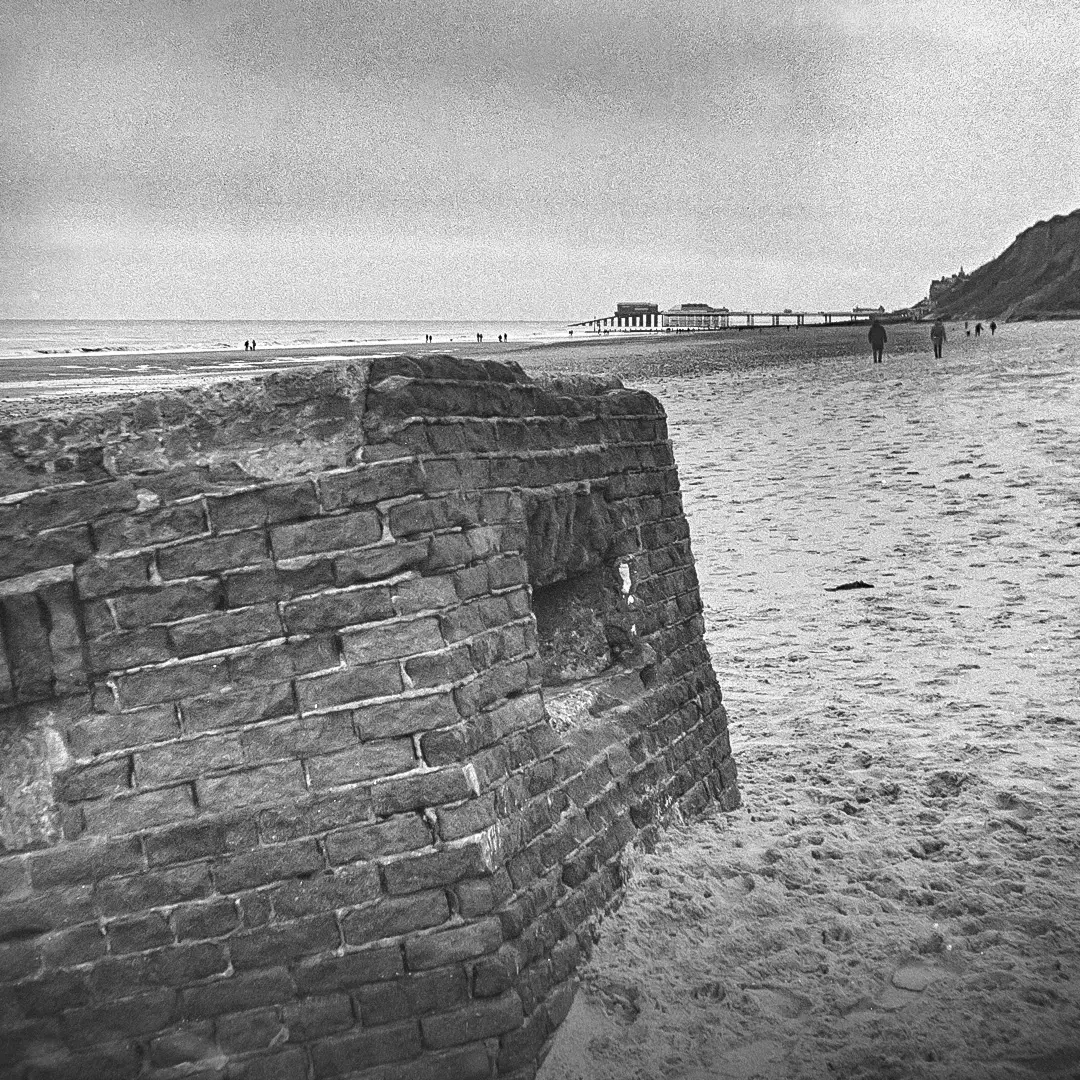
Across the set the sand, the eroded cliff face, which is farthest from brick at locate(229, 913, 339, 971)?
the eroded cliff face

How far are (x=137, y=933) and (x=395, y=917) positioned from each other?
674mm

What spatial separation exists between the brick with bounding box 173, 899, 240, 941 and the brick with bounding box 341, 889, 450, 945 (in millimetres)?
296

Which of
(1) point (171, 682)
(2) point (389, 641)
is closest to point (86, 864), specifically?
(1) point (171, 682)

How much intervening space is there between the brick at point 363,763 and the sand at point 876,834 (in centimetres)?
100

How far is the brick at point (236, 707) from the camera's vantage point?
2.76 meters

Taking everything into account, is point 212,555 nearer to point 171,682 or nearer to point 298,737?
point 171,682

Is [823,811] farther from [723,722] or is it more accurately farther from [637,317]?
[637,317]

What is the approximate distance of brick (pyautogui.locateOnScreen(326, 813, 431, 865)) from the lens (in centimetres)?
277

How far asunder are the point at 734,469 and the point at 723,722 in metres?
9.69

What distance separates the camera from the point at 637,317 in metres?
136

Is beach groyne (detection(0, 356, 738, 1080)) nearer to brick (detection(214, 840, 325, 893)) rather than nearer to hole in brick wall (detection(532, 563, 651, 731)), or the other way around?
brick (detection(214, 840, 325, 893))

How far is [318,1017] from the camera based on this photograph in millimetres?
2750

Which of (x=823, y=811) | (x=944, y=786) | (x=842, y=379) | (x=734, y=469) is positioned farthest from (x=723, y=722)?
(x=842, y=379)

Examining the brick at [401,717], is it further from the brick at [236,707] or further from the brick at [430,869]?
the brick at [430,869]
